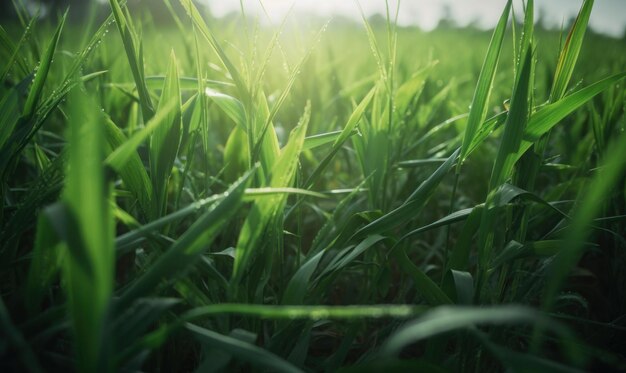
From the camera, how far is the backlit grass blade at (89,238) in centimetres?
29

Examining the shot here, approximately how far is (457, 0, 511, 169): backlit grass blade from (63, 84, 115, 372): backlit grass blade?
43cm

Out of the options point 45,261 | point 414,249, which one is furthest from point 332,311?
point 414,249

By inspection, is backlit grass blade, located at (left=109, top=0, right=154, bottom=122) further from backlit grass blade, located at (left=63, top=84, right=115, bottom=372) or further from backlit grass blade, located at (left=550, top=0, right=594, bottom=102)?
backlit grass blade, located at (left=550, top=0, right=594, bottom=102)

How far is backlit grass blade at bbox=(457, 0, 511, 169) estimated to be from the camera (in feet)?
1.79

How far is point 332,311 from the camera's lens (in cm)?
29

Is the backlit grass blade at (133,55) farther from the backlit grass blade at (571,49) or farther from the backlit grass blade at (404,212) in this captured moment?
the backlit grass blade at (571,49)

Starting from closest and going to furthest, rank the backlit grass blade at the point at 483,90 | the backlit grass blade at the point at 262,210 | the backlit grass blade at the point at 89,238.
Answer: the backlit grass blade at the point at 89,238
the backlit grass blade at the point at 262,210
the backlit grass blade at the point at 483,90

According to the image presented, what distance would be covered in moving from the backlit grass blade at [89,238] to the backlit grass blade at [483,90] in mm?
427

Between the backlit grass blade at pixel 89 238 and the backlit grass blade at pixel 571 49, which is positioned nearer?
the backlit grass blade at pixel 89 238

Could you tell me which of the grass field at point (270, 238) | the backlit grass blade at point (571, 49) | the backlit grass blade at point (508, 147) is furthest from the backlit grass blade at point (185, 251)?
the backlit grass blade at point (571, 49)

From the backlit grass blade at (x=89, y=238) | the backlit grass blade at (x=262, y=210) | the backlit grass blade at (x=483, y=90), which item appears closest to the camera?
the backlit grass blade at (x=89, y=238)

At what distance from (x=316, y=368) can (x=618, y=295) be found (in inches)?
19.4

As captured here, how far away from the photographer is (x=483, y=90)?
55cm

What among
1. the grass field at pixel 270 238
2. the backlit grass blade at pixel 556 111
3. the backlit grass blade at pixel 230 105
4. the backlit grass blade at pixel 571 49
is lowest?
the grass field at pixel 270 238
